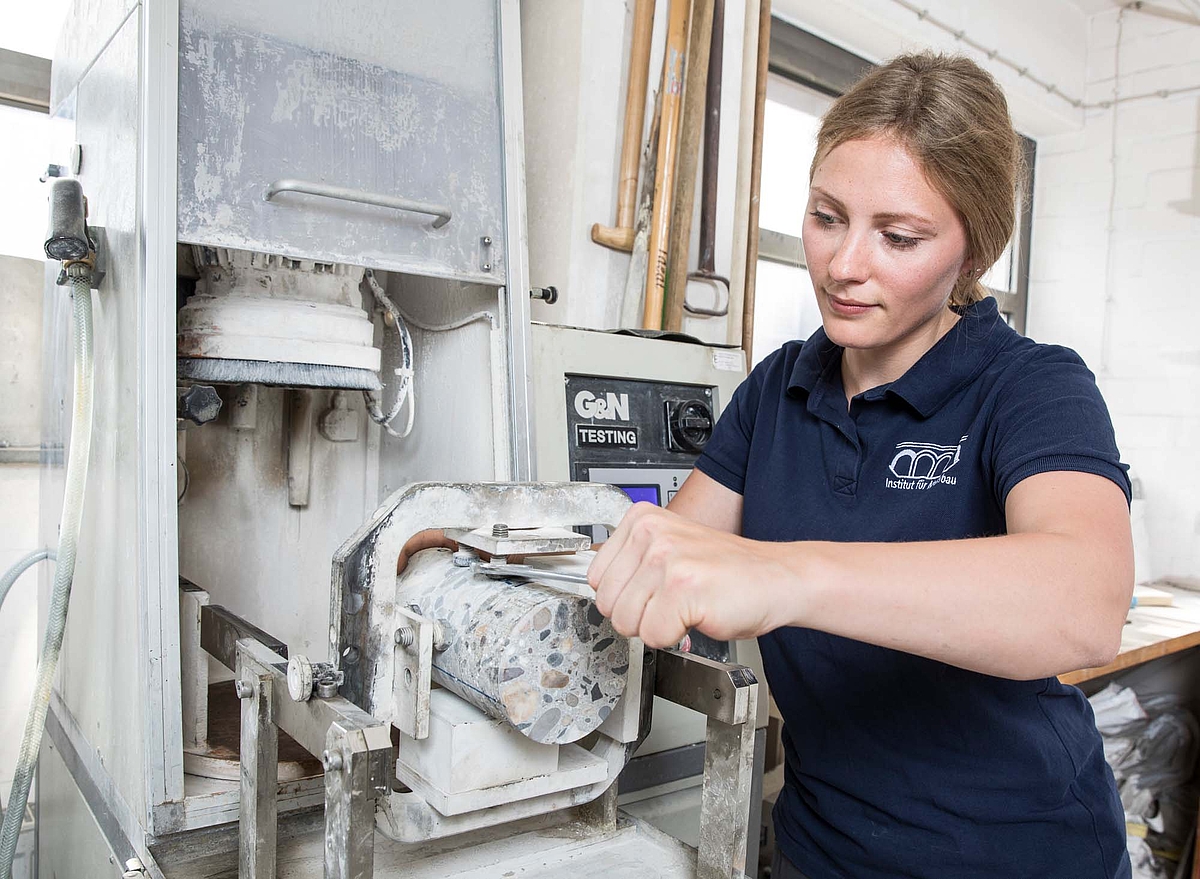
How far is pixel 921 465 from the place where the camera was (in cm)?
85

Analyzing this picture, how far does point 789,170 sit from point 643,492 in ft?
5.13

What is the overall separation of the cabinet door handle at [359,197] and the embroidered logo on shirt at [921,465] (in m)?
0.54

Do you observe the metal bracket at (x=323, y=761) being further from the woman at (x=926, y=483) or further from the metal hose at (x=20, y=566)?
the metal hose at (x=20, y=566)

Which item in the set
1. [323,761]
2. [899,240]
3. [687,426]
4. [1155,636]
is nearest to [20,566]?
[323,761]

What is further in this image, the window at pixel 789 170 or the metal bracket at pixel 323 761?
the window at pixel 789 170

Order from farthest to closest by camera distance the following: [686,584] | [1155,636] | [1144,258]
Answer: [1144,258] → [1155,636] → [686,584]

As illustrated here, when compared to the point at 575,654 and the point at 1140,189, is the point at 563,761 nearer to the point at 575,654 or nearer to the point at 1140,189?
the point at 575,654

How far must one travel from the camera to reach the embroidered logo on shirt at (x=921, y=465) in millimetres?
827

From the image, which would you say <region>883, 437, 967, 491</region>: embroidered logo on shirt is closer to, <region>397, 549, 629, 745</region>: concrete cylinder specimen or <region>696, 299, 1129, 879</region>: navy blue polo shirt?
<region>696, 299, 1129, 879</region>: navy blue polo shirt

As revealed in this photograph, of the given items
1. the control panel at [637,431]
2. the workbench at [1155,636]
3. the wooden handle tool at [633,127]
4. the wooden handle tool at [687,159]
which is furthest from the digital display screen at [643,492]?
the workbench at [1155,636]

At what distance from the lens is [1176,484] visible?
3098mm

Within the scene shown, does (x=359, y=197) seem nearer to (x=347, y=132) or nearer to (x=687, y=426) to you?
(x=347, y=132)

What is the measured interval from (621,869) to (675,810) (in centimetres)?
52

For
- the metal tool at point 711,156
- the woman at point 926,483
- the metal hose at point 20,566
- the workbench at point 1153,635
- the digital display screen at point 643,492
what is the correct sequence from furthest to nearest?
the workbench at point 1153,635
the metal tool at point 711,156
the digital display screen at point 643,492
the metal hose at point 20,566
the woman at point 926,483
